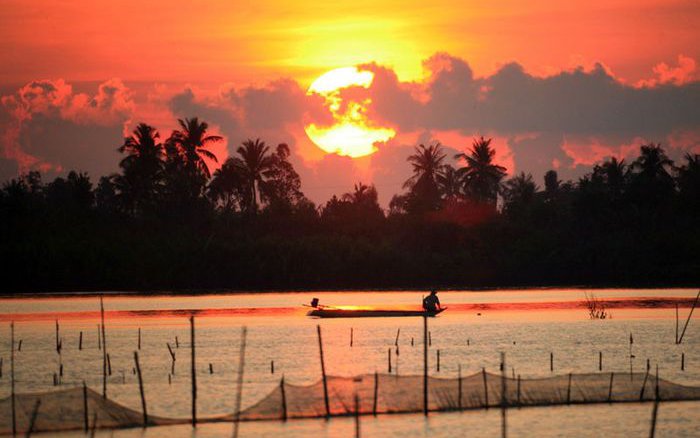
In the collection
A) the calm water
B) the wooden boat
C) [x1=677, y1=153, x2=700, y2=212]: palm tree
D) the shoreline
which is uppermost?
[x1=677, y1=153, x2=700, y2=212]: palm tree

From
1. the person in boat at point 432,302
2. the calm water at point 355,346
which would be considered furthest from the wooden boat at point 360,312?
the calm water at point 355,346

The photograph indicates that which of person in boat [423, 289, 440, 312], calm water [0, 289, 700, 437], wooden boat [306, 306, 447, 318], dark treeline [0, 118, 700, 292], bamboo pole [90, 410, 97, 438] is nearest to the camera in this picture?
bamboo pole [90, 410, 97, 438]

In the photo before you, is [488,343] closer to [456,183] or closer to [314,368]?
[314,368]

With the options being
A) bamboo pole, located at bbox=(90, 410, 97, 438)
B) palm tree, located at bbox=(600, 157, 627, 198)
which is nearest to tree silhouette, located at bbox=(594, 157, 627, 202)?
palm tree, located at bbox=(600, 157, 627, 198)

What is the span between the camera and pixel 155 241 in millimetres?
87438

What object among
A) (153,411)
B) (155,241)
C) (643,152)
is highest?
(643,152)

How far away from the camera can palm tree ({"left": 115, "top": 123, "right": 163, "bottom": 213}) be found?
294ft

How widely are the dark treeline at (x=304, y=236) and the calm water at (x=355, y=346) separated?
84.2 inches

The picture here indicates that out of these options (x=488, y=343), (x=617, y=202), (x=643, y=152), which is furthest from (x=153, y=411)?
(x=643, y=152)

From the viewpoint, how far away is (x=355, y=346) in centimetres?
5512

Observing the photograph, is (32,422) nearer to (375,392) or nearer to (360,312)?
(375,392)

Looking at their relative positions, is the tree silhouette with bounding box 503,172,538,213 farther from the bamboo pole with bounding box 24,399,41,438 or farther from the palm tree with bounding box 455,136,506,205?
the bamboo pole with bounding box 24,399,41,438

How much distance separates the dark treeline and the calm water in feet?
7.02

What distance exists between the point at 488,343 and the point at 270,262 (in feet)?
120
